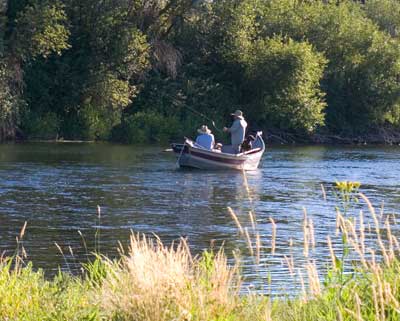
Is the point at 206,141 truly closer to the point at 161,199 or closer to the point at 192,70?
the point at 161,199

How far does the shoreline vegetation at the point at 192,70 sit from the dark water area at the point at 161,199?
20.9 feet

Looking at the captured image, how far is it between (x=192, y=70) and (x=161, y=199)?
27477 millimetres

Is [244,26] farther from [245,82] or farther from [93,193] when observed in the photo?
[93,193]

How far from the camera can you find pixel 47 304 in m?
8.14

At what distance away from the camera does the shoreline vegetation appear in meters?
42.9

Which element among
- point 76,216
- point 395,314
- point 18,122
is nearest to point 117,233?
point 76,216

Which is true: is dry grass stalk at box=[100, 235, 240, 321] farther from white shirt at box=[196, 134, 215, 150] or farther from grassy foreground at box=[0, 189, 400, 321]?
white shirt at box=[196, 134, 215, 150]

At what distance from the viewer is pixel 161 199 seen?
869 inches

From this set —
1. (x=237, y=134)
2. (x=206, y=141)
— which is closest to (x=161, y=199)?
(x=206, y=141)

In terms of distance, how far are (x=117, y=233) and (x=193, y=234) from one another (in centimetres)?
125

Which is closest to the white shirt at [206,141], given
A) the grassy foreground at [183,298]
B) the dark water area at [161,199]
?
the dark water area at [161,199]

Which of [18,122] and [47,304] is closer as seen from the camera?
[47,304]

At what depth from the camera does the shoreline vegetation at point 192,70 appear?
42.9m

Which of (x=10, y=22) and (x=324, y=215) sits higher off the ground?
(x=10, y=22)
